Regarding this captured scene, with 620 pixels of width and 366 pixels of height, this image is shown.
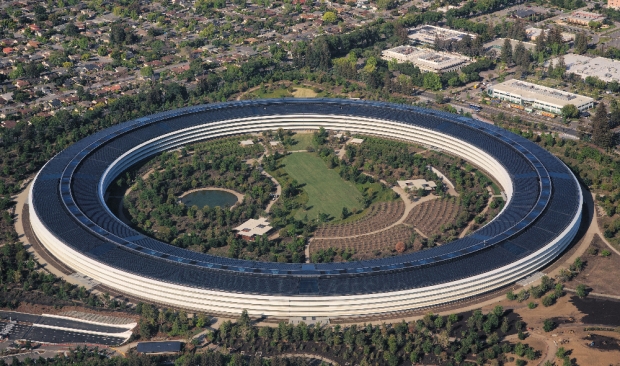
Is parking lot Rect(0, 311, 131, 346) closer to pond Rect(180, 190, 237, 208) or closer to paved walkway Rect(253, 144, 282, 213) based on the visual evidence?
pond Rect(180, 190, 237, 208)

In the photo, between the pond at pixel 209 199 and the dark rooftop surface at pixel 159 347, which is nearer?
the dark rooftop surface at pixel 159 347

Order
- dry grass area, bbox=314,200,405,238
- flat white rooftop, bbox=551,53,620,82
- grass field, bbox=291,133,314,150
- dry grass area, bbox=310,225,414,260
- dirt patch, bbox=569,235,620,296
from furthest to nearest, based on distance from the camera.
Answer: flat white rooftop, bbox=551,53,620,82 → grass field, bbox=291,133,314,150 → dry grass area, bbox=314,200,405,238 → dry grass area, bbox=310,225,414,260 → dirt patch, bbox=569,235,620,296

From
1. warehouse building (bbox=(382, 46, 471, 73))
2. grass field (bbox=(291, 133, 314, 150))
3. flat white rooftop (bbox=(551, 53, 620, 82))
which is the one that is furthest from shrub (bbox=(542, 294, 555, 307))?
warehouse building (bbox=(382, 46, 471, 73))

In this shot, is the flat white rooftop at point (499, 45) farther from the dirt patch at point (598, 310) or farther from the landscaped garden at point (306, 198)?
the dirt patch at point (598, 310)

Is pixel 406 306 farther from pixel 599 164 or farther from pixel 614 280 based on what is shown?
pixel 599 164

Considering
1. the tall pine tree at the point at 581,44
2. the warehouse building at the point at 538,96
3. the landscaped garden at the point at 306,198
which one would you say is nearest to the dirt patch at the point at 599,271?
the landscaped garden at the point at 306,198

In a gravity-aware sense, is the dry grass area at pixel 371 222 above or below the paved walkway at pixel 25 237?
below

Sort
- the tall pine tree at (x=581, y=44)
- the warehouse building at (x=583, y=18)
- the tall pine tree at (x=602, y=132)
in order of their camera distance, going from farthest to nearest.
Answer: the warehouse building at (x=583, y=18) → the tall pine tree at (x=581, y=44) → the tall pine tree at (x=602, y=132)

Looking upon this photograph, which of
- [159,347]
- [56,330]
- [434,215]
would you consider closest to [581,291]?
[434,215]

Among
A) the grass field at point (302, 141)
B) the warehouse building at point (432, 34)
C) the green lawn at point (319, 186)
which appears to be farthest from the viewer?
the warehouse building at point (432, 34)
